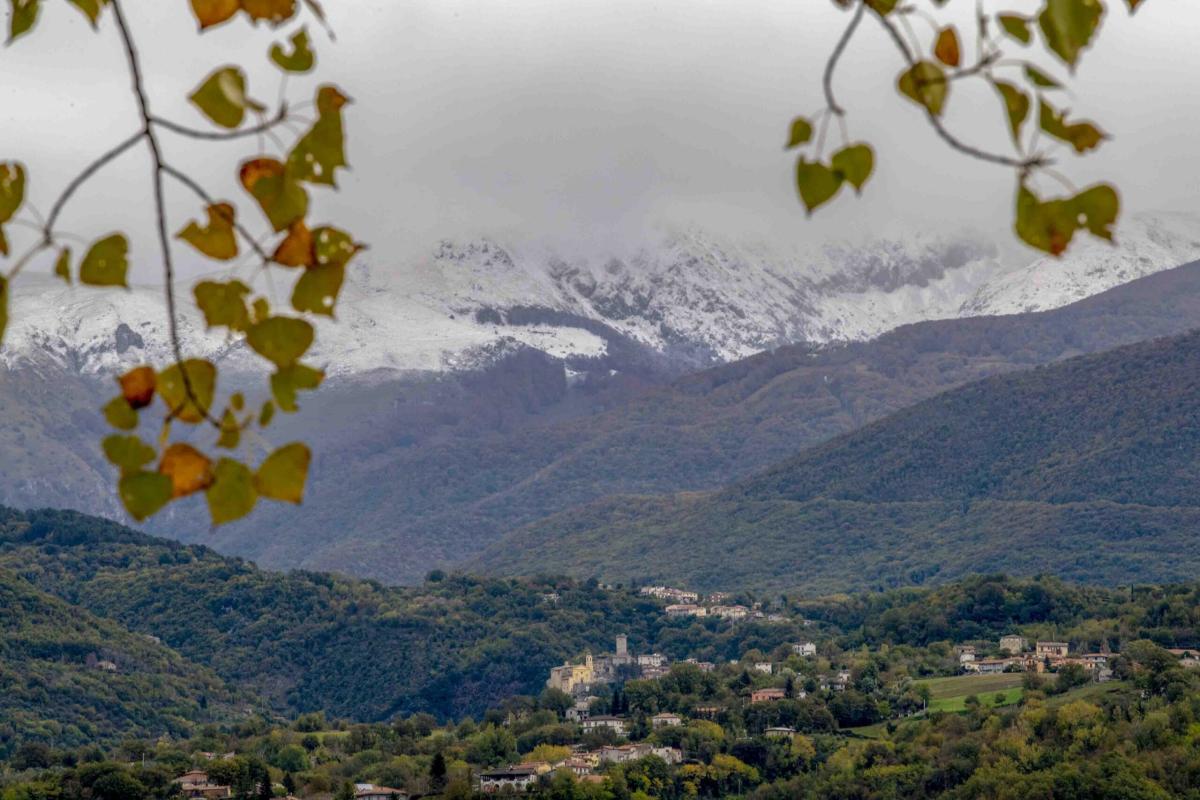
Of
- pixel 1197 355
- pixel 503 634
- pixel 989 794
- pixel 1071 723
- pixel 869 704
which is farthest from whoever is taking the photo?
pixel 1197 355

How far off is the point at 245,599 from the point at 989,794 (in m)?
55.7

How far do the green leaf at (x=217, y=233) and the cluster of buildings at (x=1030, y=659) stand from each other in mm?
54732

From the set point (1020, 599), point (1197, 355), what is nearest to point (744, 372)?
point (1197, 355)

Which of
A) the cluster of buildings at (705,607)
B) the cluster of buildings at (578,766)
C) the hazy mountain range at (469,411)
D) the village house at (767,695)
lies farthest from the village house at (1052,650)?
the hazy mountain range at (469,411)

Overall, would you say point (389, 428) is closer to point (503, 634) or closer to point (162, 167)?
point (503, 634)

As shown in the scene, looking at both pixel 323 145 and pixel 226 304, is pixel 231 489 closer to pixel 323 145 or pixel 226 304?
pixel 226 304

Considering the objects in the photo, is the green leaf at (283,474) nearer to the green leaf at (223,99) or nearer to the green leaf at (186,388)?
the green leaf at (186,388)

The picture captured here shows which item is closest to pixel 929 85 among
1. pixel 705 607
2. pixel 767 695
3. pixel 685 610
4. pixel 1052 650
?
pixel 767 695

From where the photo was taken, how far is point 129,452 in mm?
2691

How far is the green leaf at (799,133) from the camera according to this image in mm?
2748

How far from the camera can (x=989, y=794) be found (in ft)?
139

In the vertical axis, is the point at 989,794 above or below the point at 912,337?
below

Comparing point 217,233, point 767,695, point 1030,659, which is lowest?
point 767,695

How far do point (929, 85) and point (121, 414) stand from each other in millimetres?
1170
